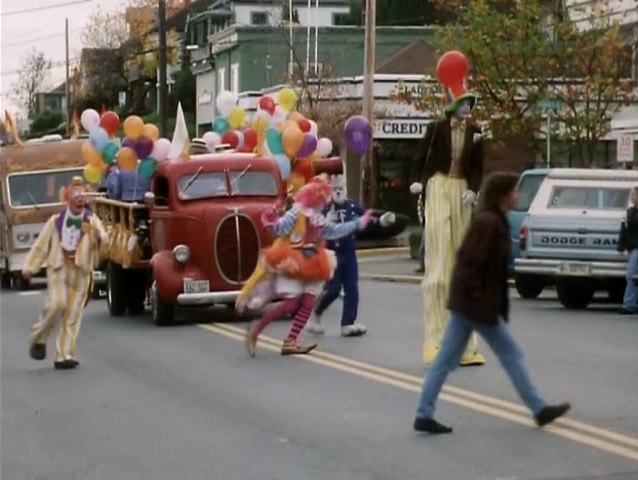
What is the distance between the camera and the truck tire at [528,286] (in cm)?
2386

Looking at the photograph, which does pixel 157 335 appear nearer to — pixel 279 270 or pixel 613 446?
pixel 279 270

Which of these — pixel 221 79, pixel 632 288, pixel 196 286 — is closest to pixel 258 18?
pixel 221 79

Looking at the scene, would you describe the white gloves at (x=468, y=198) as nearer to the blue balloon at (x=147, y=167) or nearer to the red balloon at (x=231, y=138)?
the blue balloon at (x=147, y=167)

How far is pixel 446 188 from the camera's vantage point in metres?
13.4

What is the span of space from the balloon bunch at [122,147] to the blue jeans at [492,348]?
11.4 meters

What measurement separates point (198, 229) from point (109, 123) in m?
4.26

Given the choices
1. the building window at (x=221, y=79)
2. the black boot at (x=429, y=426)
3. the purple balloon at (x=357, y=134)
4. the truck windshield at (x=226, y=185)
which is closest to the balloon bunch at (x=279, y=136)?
the truck windshield at (x=226, y=185)

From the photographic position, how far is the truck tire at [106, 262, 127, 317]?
71.1 ft

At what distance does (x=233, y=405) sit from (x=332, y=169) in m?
8.17

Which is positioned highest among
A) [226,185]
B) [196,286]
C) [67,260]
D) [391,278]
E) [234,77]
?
[234,77]

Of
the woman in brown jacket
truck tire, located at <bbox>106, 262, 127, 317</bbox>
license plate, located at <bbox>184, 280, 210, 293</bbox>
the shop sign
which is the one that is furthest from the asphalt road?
the shop sign

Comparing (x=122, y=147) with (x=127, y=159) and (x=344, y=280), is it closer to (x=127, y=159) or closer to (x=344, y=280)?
(x=127, y=159)

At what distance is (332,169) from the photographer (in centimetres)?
2031

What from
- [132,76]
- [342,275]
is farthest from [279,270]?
[132,76]
